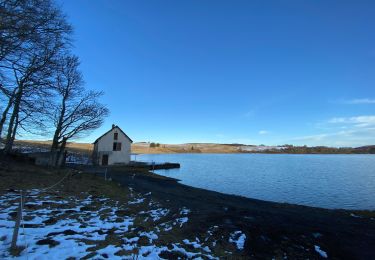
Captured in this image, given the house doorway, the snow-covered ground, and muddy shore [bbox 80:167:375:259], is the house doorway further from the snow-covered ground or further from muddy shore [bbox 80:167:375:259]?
the snow-covered ground

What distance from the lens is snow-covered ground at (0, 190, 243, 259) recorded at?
686 cm

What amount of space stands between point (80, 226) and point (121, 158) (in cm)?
4636

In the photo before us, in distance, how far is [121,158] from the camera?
54.2m

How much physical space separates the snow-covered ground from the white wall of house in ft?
130

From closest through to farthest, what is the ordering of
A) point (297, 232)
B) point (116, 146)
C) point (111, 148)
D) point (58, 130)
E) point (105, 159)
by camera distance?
1. point (297, 232)
2. point (58, 130)
3. point (105, 159)
4. point (111, 148)
5. point (116, 146)

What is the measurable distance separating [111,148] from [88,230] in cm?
4594

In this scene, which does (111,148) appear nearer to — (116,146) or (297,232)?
(116,146)

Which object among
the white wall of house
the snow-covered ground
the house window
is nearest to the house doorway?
the white wall of house

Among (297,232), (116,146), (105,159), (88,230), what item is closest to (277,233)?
(297,232)

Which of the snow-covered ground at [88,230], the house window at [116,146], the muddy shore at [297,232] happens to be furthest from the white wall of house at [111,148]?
the snow-covered ground at [88,230]

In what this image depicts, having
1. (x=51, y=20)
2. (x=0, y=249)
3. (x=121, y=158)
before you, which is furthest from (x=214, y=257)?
(x=121, y=158)

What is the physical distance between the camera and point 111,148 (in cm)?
5303

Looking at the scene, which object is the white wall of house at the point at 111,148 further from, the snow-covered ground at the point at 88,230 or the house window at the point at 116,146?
the snow-covered ground at the point at 88,230

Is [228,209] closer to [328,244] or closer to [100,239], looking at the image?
[328,244]
